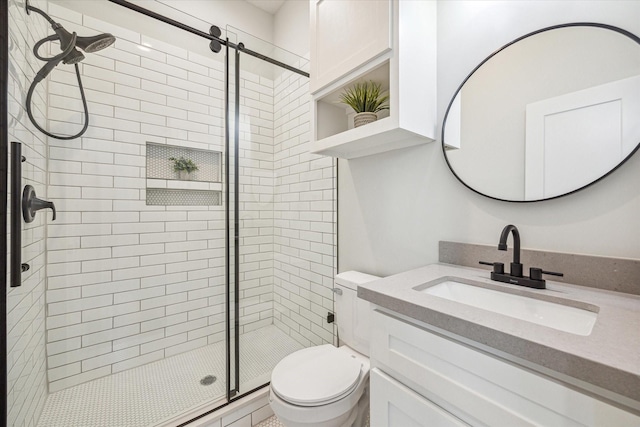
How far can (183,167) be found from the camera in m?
1.98

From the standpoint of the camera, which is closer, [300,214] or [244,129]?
[244,129]

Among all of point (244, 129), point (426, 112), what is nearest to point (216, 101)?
point (244, 129)

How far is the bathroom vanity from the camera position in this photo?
1.60ft

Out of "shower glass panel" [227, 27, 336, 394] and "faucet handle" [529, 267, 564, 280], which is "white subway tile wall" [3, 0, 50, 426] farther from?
"faucet handle" [529, 267, 564, 280]

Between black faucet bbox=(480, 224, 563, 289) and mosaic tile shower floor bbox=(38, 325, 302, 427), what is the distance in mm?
1454

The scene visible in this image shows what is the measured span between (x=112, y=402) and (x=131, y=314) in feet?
1.66

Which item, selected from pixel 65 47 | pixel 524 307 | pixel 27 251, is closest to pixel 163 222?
pixel 27 251

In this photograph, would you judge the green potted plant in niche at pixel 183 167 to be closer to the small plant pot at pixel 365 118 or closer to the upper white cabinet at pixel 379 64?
the upper white cabinet at pixel 379 64

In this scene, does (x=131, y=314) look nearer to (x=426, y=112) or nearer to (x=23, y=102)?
(x=23, y=102)

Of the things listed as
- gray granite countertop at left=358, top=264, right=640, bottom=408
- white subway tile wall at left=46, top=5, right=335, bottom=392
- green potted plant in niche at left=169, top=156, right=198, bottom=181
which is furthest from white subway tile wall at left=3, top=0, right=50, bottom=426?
gray granite countertop at left=358, top=264, right=640, bottom=408

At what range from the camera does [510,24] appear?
110 centimetres

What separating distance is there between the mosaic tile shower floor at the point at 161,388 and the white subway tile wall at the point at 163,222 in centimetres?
7

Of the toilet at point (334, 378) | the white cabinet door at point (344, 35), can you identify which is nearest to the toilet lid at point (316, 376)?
the toilet at point (334, 378)

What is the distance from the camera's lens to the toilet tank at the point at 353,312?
1389 mm
